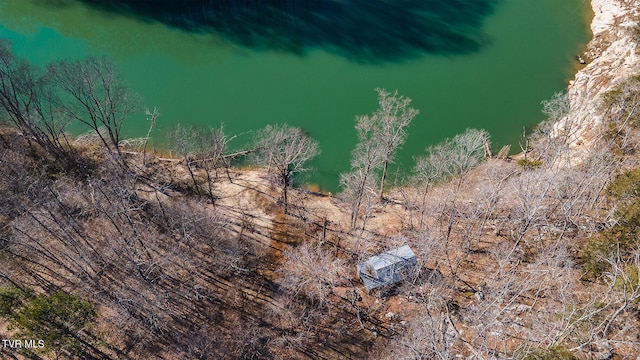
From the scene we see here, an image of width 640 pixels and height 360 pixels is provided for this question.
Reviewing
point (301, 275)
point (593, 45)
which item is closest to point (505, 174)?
point (301, 275)

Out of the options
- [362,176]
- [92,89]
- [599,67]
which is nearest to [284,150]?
[362,176]

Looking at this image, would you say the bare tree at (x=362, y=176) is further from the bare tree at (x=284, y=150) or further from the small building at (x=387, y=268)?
the small building at (x=387, y=268)

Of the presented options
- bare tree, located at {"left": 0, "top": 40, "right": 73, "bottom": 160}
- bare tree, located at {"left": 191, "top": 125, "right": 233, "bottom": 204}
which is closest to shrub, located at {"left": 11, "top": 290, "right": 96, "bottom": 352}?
bare tree, located at {"left": 191, "top": 125, "right": 233, "bottom": 204}

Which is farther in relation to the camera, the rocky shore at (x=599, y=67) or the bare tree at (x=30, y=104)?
the rocky shore at (x=599, y=67)

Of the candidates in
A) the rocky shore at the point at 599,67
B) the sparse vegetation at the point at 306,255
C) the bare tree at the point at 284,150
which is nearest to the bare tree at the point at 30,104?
the sparse vegetation at the point at 306,255

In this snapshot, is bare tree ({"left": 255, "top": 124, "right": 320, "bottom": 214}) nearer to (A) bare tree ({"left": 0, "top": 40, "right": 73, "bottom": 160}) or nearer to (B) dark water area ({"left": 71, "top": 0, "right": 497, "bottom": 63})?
(B) dark water area ({"left": 71, "top": 0, "right": 497, "bottom": 63})
